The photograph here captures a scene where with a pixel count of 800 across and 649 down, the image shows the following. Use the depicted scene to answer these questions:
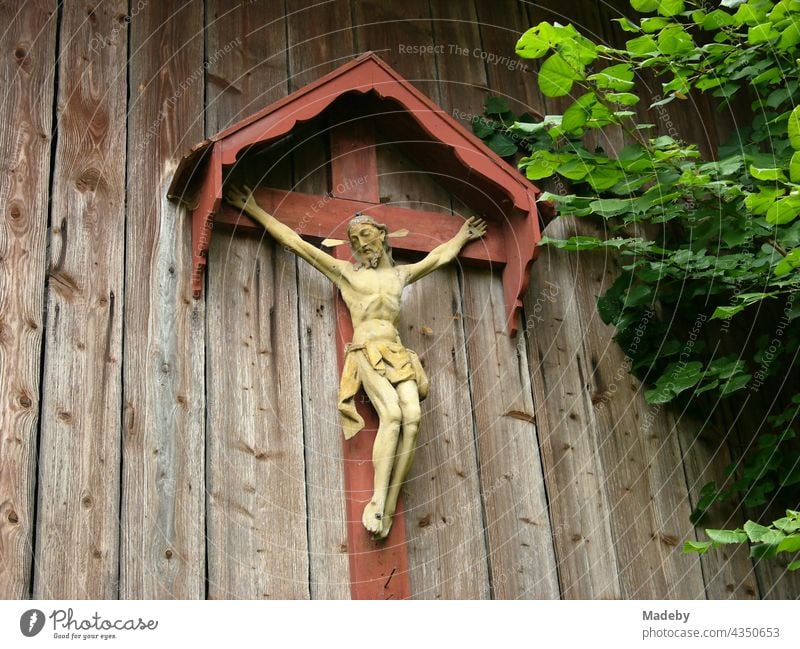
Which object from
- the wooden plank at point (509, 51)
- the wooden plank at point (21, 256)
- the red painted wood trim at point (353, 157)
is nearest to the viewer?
the wooden plank at point (21, 256)

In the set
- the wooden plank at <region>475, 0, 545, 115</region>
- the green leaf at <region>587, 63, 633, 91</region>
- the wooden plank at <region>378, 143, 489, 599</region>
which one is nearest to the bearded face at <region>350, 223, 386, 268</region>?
the wooden plank at <region>378, 143, 489, 599</region>

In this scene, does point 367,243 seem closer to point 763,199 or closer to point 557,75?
point 557,75

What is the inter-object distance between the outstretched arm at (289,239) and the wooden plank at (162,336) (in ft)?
0.79

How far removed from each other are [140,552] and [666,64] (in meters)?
2.70

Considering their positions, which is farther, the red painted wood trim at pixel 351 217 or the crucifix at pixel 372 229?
the red painted wood trim at pixel 351 217

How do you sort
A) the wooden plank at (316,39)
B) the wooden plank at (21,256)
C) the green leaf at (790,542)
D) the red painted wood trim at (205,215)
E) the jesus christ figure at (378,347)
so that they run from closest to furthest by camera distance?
the green leaf at (790,542), the wooden plank at (21,256), the jesus christ figure at (378,347), the red painted wood trim at (205,215), the wooden plank at (316,39)

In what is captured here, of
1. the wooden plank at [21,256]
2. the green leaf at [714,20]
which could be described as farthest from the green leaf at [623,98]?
the wooden plank at [21,256]

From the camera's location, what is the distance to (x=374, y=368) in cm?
449

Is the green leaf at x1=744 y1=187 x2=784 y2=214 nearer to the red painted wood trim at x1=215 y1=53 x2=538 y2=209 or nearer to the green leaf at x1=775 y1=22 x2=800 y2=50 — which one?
the green leaf at x1=775 y1=22 x2=800 y2=50

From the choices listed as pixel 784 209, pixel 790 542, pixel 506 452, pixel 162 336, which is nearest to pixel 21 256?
pixel 162 336

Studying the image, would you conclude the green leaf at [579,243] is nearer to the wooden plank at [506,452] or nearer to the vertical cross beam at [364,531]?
the wooden plank at [506,452]

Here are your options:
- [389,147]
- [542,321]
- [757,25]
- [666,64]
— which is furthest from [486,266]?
[757,25]

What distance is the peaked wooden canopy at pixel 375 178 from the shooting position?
15.4ft

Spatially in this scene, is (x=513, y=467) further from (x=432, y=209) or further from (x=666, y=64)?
(x=666, y=64)
